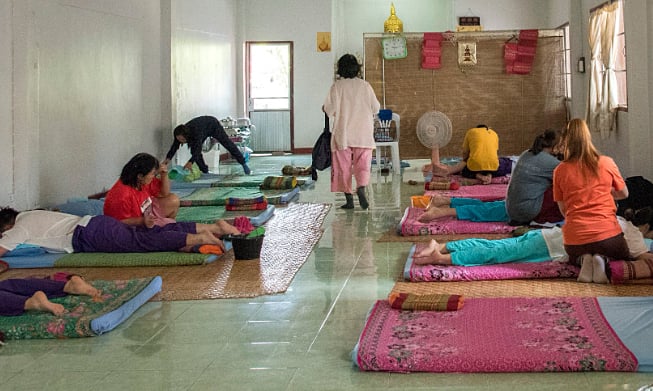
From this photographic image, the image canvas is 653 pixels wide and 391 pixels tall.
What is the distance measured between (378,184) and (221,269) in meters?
5.59

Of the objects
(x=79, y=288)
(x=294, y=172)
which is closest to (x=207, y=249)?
(x=79, y=288)

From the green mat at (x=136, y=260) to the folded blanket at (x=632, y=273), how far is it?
269 cm

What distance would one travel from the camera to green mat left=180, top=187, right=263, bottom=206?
934 cm

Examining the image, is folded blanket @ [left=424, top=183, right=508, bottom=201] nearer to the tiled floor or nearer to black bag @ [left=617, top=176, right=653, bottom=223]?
black bag @ [left=617, top=176, right=653, bottom=223]

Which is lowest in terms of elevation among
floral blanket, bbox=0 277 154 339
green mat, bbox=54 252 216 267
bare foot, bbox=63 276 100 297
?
floral blanket, bbox=0 277 154 339

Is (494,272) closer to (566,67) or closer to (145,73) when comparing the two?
(145,73)

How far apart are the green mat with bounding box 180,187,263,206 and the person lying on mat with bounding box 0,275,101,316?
436cm

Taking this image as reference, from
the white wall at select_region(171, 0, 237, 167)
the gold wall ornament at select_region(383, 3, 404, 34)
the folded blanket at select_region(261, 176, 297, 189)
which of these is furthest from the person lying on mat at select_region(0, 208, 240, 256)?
the gold wall ornament at select_region(383, 3, 404, 34)

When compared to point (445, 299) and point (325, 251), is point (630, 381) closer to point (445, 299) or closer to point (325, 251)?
point (445, 299)

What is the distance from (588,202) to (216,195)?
5567 millimetres

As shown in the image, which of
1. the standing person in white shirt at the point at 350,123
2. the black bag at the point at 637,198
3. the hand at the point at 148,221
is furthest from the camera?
the standing person in white shirt at the point at 350,123

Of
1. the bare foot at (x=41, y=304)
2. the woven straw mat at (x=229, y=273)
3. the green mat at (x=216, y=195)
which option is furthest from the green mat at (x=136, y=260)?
the green mat at (x=216, y=195)

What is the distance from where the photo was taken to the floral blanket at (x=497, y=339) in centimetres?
362

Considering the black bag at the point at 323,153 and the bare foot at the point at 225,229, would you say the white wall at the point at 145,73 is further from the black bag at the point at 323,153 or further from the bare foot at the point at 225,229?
the black bag at the point at 323,153
